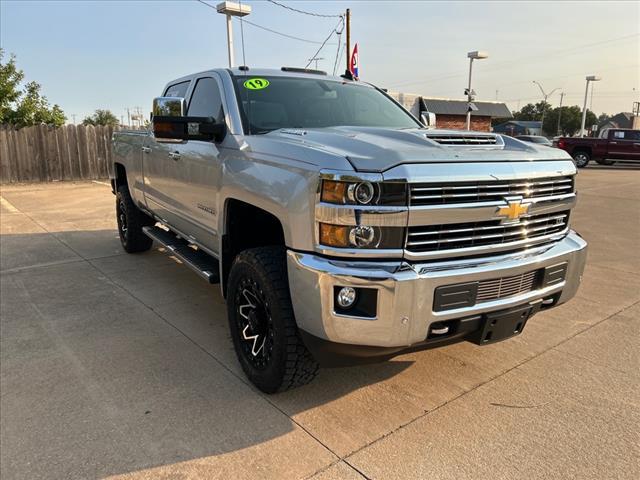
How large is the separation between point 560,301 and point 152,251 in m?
5.31

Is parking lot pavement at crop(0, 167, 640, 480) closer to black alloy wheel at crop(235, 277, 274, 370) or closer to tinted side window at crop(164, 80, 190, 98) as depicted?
black alloy wheel at crop(235, 277, 274, 370)

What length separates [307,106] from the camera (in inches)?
151

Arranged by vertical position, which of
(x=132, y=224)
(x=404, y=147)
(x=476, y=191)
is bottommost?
(x=132, y=224)

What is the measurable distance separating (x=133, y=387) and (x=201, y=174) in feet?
5.36

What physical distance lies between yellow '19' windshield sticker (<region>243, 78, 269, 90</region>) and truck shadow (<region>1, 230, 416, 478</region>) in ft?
6.41

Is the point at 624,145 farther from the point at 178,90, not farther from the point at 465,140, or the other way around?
the point at 465,140

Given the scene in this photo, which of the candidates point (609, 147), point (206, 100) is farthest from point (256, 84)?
point (609, 147)

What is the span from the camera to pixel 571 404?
9.68ft

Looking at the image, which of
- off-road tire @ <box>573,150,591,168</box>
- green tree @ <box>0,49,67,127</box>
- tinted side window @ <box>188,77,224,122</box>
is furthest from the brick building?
tinted side window @ <box>188,77,224,122</box>

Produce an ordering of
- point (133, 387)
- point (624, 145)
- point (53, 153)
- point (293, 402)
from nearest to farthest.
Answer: point (293, 402) → point (133, 387) → point (53, 153) → point (624, 145)

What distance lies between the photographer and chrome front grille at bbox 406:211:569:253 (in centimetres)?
244

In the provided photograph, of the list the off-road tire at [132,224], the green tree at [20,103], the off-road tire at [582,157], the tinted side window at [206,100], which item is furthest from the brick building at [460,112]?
the tinted side window at [206,100]

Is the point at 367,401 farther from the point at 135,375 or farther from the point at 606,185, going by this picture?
the point at 606,185

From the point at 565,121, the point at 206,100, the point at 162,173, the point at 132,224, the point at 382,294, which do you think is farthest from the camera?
the point at 565,121
